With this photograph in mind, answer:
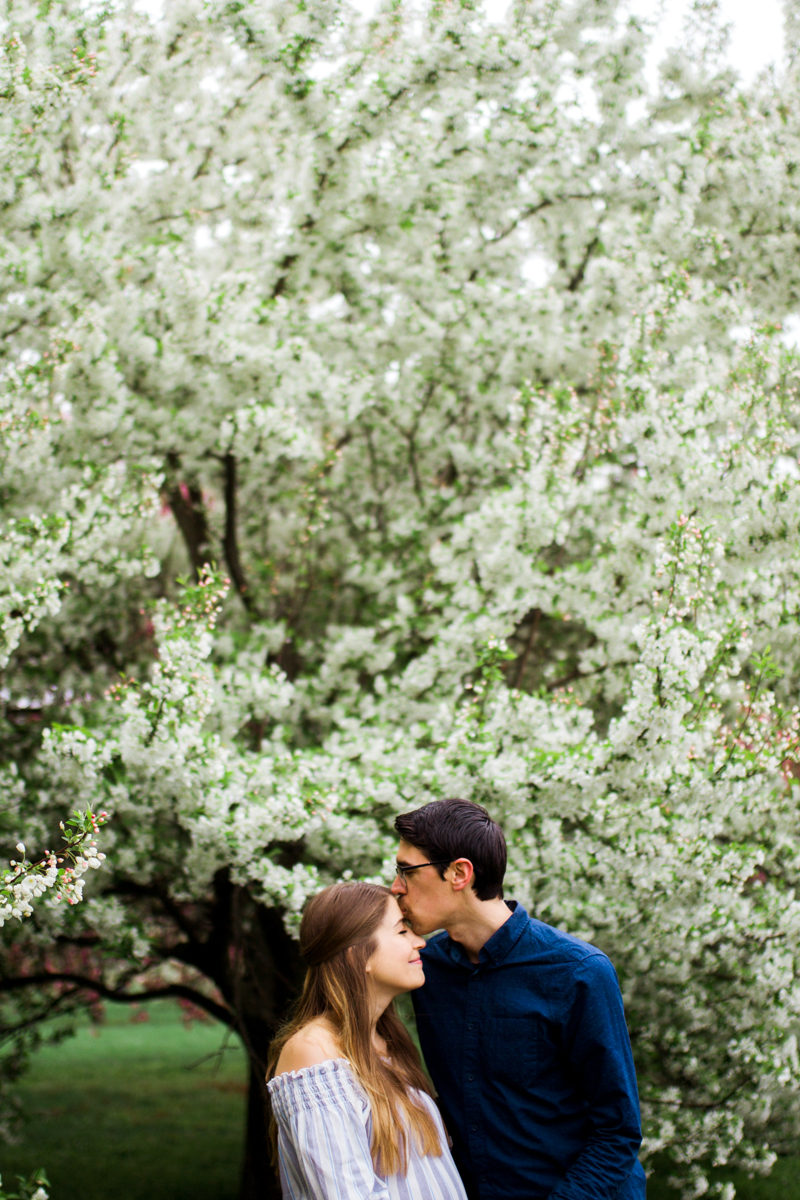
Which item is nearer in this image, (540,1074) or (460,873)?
(540,1074)

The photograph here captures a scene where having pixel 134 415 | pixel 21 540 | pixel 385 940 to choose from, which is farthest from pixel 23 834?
pixel 385 940

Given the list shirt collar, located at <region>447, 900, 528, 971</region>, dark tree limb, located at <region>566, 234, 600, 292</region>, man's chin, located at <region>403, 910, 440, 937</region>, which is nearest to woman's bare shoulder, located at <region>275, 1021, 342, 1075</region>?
man's chin, located at <region>403, 910, 440, 937</region>

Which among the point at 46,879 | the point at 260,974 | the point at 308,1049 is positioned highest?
the point at 46,879

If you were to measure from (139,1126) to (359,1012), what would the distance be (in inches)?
396

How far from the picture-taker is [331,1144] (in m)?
2.26

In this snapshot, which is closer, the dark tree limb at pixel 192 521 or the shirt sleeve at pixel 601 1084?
the shirt sleeve at pixel 601 1084

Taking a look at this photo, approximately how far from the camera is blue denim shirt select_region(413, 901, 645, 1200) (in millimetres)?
2510

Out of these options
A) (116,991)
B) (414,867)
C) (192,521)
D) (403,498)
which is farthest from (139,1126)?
(414,867)

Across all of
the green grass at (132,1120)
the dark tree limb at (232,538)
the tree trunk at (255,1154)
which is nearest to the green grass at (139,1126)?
the green grass at (132,1120)

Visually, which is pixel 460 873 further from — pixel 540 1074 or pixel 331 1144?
pixel 331 1144

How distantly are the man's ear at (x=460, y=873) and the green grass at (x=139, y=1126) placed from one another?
333cm

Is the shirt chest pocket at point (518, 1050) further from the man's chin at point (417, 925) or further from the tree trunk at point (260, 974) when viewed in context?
the tree trunk at point (260, 974)

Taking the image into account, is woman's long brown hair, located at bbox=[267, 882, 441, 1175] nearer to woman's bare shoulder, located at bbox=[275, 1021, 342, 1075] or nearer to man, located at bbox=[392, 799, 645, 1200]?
woman's bare shoulder, located at bbox=[275, 1021, 342, 1075]

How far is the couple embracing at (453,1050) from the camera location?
2373 mm
